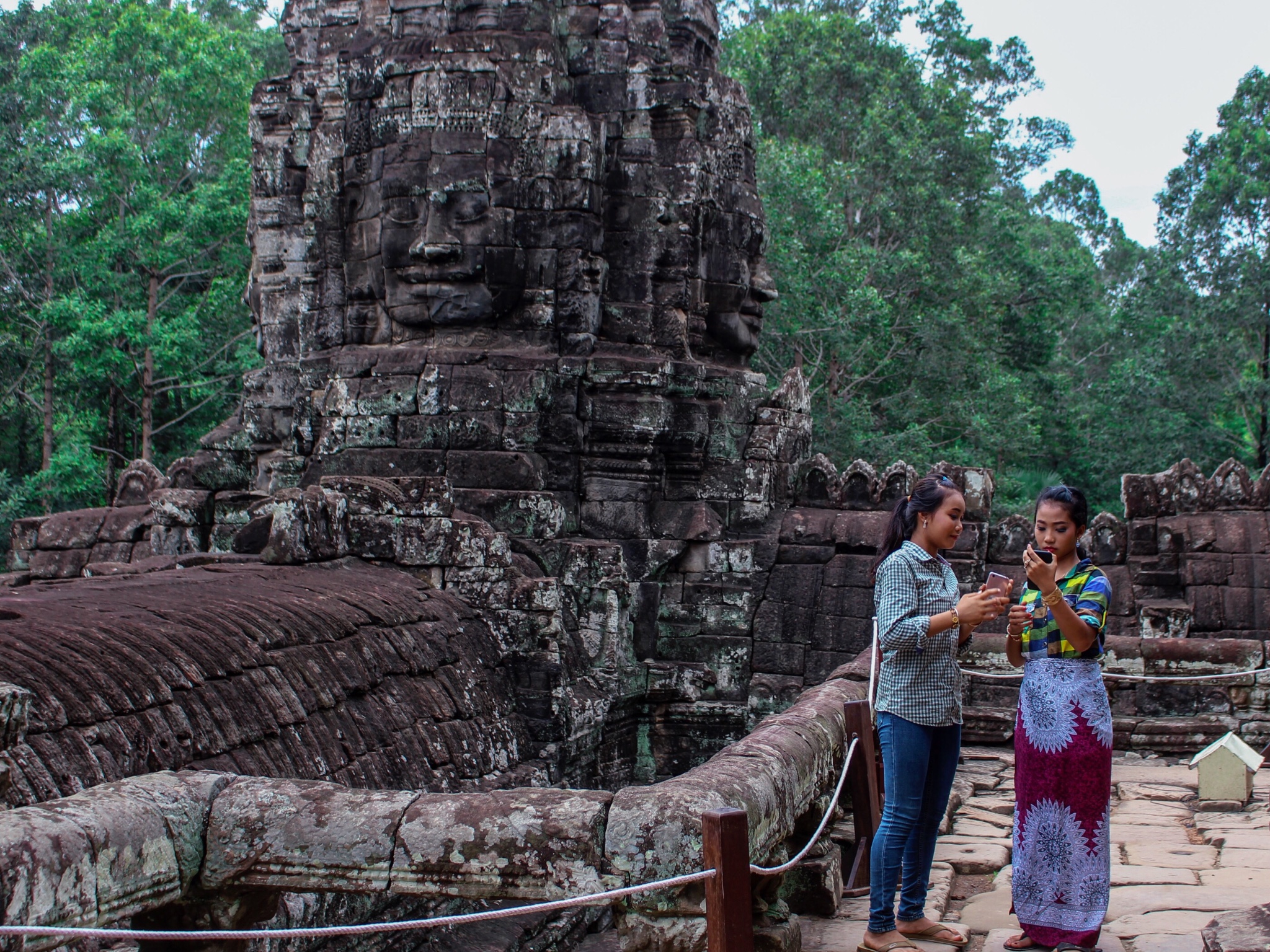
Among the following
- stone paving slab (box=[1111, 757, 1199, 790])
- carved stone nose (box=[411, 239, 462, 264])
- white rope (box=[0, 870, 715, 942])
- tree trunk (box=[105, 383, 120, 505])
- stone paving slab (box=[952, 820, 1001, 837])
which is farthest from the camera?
tree trunk (box=[105, 383, 120, 505])

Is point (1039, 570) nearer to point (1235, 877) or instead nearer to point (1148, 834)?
point (1235, 877)

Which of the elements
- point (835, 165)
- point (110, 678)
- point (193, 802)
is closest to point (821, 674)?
point (110, 678)

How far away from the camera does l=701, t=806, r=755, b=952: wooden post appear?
306cm

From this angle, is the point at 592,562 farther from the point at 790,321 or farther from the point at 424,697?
the point at 790,321

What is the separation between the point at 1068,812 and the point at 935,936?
1.94 feet

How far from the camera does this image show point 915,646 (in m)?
4.07

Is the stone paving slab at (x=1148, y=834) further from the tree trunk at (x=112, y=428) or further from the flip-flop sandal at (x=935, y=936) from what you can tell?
the tree trunk at (x=112, y=428)

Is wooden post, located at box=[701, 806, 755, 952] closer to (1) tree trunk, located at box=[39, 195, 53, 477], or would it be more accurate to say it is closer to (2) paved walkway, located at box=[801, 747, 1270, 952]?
(2) paved walkway, located at box=[801, 747, 1270, 952]

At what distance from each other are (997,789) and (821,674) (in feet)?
10.7

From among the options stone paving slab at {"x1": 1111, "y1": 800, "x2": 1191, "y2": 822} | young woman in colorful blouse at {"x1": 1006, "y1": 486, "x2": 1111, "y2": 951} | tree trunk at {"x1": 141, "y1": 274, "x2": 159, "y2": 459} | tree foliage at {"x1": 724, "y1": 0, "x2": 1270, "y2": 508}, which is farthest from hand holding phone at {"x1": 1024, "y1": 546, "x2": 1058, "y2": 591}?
tree trunk at {"x1": 141, "y1": 274, "x2": 159, "y2": 459}

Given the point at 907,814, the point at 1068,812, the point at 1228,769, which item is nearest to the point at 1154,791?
the point at 1228,769

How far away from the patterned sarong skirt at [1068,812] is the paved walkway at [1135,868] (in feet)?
0.64

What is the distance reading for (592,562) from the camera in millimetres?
9430

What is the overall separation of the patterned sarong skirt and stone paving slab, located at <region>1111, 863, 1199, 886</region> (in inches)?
41.9
